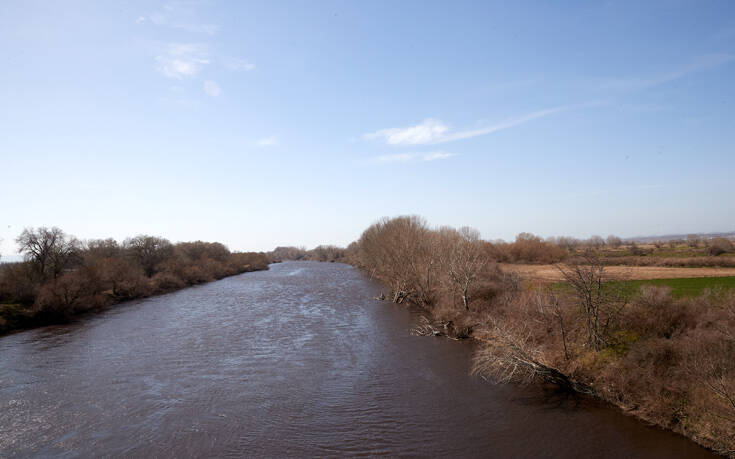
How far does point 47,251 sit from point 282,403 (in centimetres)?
3919

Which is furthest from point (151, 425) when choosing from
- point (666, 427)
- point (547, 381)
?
point (666, 427)

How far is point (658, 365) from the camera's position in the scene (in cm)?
1392

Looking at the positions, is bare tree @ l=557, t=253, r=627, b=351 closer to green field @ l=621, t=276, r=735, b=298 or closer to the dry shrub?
the dry shrub

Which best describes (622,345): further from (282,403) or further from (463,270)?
(282,403)

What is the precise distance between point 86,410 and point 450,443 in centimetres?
1436

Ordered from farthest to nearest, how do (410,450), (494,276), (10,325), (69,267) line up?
1. (69,267)
2. (494,276)
3. (10,325)
4. (410,450)

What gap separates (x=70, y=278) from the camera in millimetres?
35562

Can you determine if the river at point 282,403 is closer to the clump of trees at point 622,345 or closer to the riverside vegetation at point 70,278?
the clump of trees at point 622,345

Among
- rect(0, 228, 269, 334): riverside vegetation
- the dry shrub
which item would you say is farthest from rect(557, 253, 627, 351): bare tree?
rect(0, 228, 269, 334): riverside vegetation

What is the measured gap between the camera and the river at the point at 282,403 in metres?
12.3

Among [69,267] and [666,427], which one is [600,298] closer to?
[666,427]

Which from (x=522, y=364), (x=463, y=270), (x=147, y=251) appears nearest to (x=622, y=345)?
(x=522, y=364)

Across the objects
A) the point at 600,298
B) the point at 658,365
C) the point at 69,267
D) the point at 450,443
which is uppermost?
the point at 69,267

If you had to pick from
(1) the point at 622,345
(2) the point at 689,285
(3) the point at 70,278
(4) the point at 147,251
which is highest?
(4) the point at 147,251
